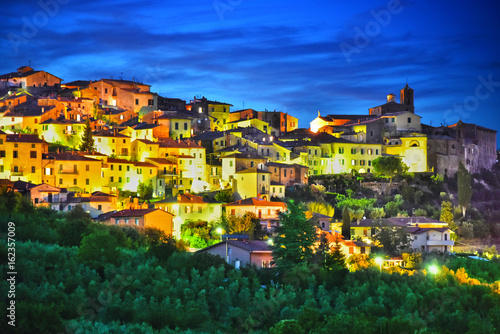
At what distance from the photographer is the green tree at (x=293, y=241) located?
3710 cm

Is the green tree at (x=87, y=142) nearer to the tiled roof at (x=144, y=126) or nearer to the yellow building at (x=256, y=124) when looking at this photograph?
the tiled roof at (x=144, y=126)

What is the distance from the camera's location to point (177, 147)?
185 ft

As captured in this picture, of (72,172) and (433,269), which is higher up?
(72,172)

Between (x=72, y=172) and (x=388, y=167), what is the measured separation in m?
23.2

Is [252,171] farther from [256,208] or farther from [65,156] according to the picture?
[65,156]

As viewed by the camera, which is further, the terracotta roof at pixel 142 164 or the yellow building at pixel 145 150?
the yellow building at pixel 145 150

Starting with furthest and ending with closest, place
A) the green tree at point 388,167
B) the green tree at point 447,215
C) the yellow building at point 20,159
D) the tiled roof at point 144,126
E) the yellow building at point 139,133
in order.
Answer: the green tree at point 388,167, the tiled roof at point 144,126, the yellow building at point 139,133, the green tree at point 447,215, the yellow building at point 20,159

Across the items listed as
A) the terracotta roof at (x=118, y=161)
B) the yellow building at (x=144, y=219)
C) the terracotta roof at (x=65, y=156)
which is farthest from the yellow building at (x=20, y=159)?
the yellow building at (x=144, y=219)

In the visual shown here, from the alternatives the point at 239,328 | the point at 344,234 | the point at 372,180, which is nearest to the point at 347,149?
the point at 372,180

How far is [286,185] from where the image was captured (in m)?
55.6

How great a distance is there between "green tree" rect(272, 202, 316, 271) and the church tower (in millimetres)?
42486

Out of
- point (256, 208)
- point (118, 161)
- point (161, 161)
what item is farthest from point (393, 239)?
point (118, 161)

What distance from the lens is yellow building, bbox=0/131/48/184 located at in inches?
1940

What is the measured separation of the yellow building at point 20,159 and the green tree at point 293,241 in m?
17.8
